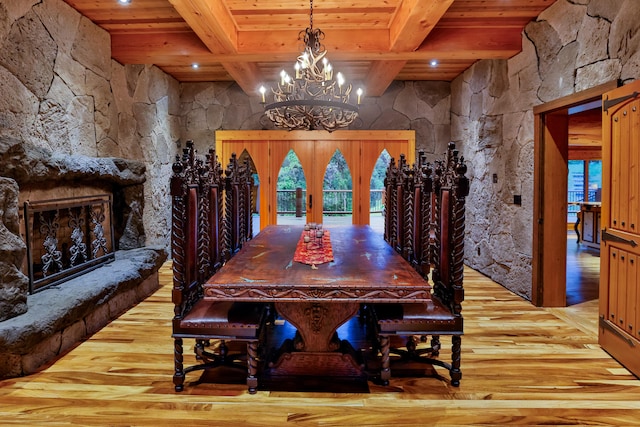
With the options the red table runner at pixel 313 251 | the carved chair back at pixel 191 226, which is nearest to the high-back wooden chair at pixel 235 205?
the carved chair back at pixel 191 226

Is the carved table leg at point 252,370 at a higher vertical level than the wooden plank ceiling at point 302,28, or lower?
lower

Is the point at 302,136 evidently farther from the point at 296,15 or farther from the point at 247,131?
the point at 296,15

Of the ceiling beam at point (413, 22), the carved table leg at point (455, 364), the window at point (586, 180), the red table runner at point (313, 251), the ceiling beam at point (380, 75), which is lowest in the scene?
the carved table leg at point (455, 364)

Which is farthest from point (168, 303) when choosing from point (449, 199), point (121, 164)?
point (449, 199)

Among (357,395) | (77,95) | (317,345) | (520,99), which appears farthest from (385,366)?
(77,95)

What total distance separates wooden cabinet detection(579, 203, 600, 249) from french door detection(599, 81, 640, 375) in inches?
200

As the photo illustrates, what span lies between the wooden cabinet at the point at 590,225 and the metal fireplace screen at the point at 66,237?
24.1 ft

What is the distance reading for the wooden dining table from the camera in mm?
1966

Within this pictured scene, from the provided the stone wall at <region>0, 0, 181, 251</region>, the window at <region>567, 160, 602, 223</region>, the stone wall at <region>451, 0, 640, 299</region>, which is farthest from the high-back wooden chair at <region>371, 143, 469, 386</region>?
the window at <region>567, 160, 602, 223</region>

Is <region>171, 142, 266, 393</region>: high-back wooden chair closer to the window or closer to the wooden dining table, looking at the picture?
the wooden dining table

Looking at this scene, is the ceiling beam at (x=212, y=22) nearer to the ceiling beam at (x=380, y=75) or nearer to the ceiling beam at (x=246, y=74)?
the ceiling beam at (x=246, y=74)

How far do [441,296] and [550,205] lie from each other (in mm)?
1902

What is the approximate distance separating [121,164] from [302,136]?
278cm

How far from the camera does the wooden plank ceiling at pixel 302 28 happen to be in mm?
3393
